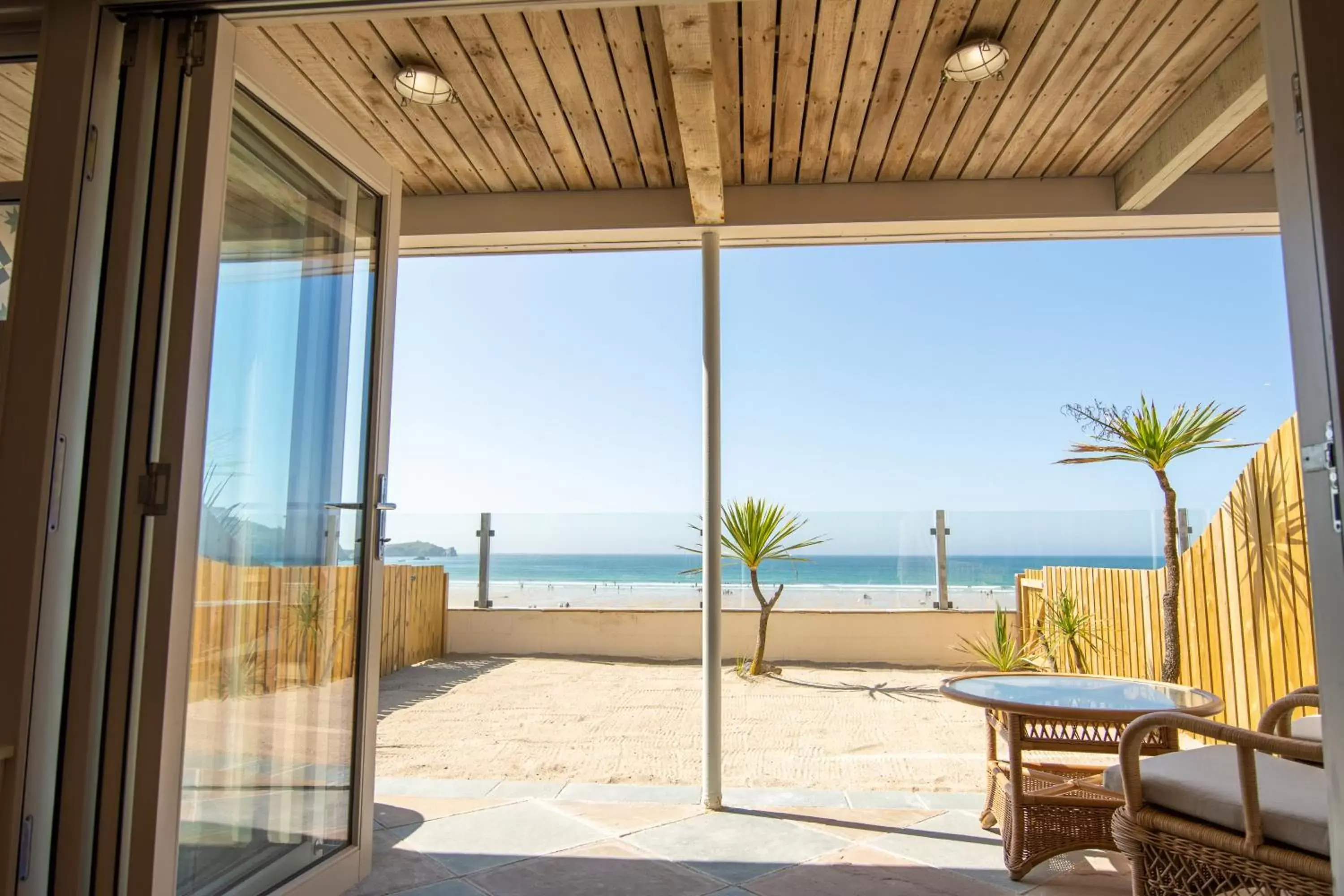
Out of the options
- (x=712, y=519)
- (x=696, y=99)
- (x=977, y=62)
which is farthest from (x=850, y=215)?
(x=712, y=519)

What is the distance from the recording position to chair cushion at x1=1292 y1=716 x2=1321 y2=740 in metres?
2.14

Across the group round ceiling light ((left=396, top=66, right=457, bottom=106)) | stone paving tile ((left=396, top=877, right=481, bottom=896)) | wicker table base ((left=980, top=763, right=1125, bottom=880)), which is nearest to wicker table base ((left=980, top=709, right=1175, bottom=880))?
wicker table base ((left=980, top=763, right=1125, bottom=880))

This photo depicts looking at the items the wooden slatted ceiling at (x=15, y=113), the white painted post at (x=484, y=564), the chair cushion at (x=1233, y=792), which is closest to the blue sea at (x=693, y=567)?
the white painted post at (x=484, y=564)

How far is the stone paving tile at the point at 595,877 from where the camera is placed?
230 centimetres

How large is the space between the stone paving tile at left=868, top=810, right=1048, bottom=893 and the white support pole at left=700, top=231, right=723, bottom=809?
75cm

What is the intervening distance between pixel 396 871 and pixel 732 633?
19.9ft

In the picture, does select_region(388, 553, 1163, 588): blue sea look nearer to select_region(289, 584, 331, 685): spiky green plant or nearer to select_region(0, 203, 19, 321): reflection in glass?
select_region(289, 584, 331, 685): spiky green plant

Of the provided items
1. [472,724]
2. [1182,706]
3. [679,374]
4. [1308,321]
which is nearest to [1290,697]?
[1182,706]

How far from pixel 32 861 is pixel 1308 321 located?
2.29 meters

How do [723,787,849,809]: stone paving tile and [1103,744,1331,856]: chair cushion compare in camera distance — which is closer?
[1103,744,1331,856]: chair cushion

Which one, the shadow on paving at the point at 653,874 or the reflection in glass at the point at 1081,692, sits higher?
the reflection in glass at the point at 1081,692

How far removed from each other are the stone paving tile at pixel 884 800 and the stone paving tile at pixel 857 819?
0.03 metres

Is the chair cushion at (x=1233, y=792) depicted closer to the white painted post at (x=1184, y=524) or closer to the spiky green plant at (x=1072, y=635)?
the spiky green plant at (x=1072, y=635)

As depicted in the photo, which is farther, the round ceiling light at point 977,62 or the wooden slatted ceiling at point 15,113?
the round ceiling light at point 977,62
